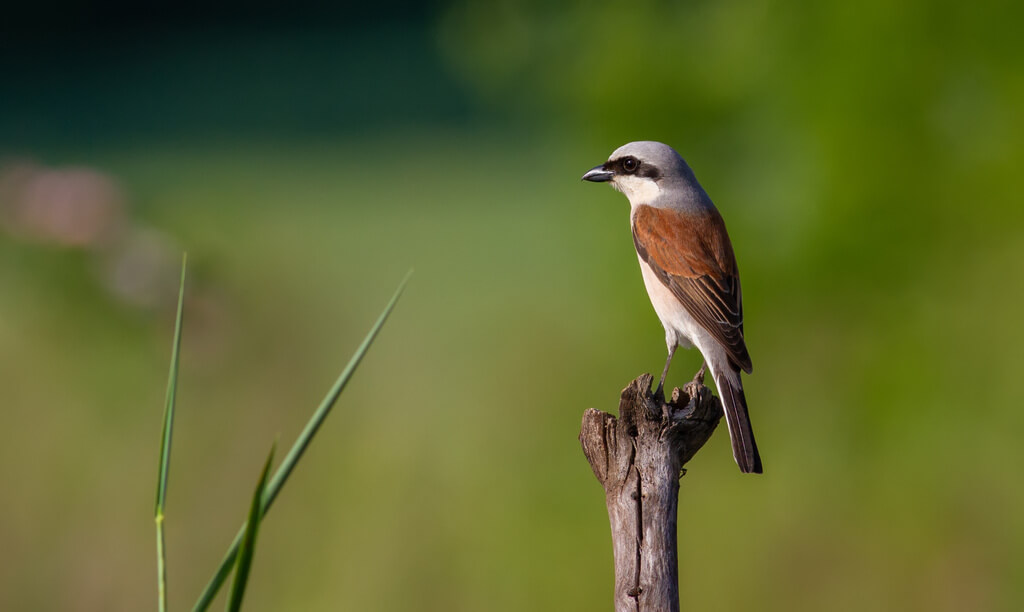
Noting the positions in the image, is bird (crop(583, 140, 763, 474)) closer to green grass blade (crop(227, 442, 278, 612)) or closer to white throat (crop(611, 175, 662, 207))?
white throat (crop(611, 175, 662, 207))

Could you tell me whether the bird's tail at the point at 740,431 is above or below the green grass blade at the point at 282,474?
above

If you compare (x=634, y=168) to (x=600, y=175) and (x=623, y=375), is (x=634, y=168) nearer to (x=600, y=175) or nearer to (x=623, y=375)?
(x=600, y=175)

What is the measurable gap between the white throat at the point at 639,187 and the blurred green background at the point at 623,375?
1.48 metres

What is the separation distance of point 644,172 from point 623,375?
9.36 ft

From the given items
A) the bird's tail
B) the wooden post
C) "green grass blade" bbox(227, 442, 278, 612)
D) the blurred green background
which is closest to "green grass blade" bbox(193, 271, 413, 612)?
"green grass blade" bbox(227, 442, 278, 612)

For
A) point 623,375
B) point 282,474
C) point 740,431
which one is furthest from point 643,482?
point 623,375

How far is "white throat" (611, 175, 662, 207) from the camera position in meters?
2.84

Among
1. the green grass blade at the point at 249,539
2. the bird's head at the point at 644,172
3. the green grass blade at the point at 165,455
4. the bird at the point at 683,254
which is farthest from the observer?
the bird's head at the point at 644,172

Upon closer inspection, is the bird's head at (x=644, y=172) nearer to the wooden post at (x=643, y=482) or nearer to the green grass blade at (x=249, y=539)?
the wooden post at (x=643, y=482)

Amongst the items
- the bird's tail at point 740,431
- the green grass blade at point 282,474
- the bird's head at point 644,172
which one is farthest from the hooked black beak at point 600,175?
the green grass blade at point 282,474

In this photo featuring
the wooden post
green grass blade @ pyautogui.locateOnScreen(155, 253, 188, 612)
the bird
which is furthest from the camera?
the bird

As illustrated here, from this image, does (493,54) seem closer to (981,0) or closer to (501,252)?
(981,0)

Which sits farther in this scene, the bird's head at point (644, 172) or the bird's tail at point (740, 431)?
the bird's head at point (644, 172)

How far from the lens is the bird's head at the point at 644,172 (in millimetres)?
2752
